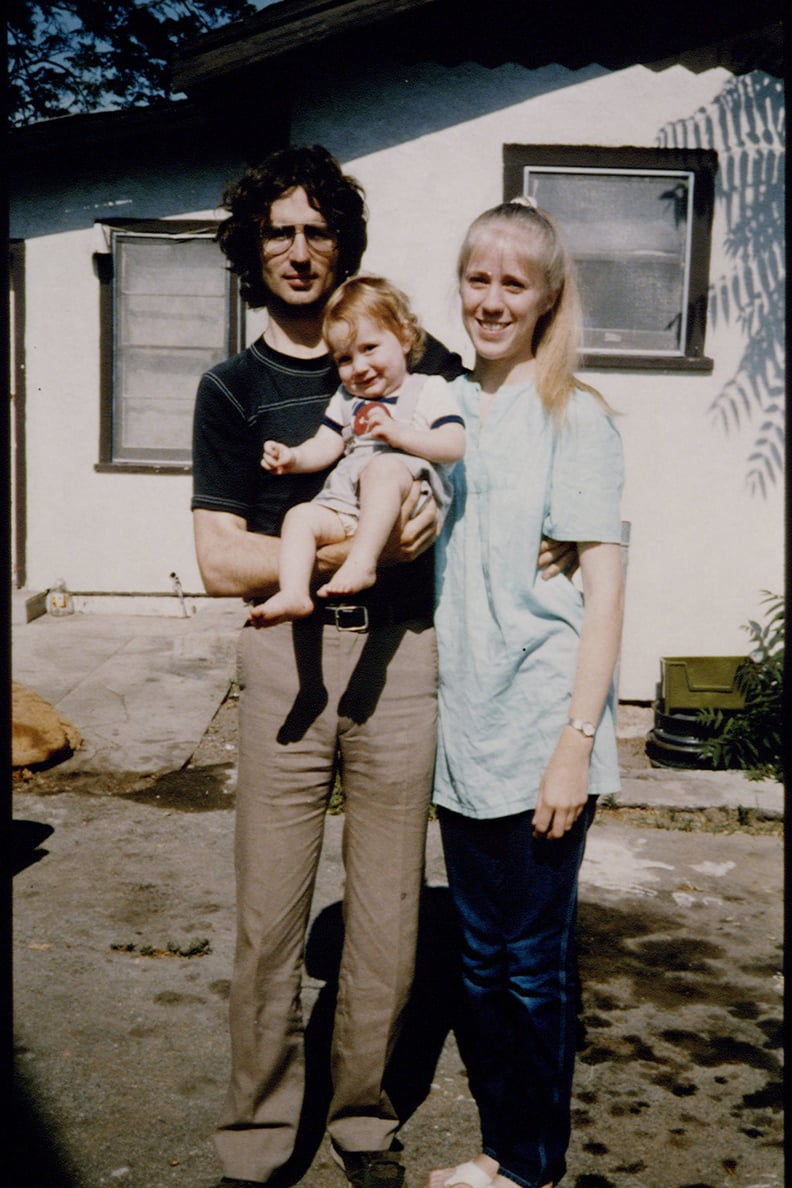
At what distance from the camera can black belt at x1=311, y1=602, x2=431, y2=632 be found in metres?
2.39

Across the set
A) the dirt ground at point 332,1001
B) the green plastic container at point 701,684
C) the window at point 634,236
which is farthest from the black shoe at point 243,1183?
the window at point 634,236

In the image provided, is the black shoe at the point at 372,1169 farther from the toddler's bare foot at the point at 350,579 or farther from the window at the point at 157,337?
the window at the point at 157,337

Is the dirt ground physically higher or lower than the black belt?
lower

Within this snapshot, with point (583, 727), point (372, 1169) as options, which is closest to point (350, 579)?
point (583, 727)

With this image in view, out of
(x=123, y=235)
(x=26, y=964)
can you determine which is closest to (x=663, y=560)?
(x=26, y=964)

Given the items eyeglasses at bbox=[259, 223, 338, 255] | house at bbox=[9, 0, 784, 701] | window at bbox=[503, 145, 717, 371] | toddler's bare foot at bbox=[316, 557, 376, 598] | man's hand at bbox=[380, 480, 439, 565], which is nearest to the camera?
toddler's bare foot at bbox=[316, 557, 376, 598]

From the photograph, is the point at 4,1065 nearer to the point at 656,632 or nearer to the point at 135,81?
the point at 656,632

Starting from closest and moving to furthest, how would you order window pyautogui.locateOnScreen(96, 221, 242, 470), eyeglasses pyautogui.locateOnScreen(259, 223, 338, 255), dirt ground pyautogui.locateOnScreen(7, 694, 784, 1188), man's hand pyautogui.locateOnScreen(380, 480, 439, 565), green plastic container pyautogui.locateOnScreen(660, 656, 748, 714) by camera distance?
man's hand pyautogui.locateOnScreen(380, 480, 439, 565) < eyeglasses pyautogui.locateOnScreen(259, 223, 338, 255) < dirt ground pyautogui.locateOnScreen(7, 694, 784, 1188) < green plastic container pyautogui.locateOnScreen(660, 656, 748, 714) < window pyautogui.locateOnScreen(96, 221, 242, 470)

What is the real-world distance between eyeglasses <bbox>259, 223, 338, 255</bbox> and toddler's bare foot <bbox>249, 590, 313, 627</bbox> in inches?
32.0

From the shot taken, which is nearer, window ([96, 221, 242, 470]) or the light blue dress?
the light blue dress

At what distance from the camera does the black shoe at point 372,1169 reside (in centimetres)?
249

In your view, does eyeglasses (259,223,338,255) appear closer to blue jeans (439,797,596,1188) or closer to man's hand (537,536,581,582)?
man's hand (537,536,581,582)

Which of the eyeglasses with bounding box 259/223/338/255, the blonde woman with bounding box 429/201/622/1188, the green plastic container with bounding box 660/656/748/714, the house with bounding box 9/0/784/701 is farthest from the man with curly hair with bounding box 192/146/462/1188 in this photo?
the house with bounding box 9/0/784/701

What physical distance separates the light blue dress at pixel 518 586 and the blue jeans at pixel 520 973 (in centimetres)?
11
